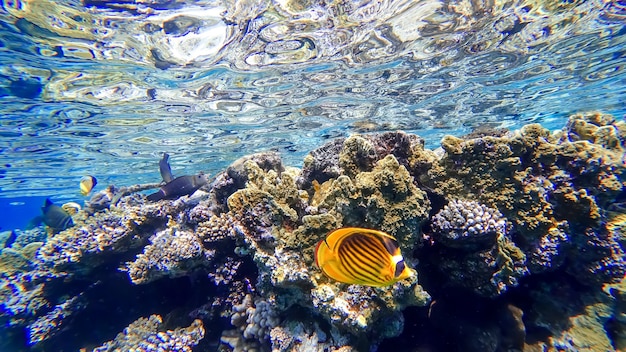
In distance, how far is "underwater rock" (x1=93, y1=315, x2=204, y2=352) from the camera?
4090 millimetres

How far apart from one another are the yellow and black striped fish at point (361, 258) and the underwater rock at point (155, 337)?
3584 millimetres

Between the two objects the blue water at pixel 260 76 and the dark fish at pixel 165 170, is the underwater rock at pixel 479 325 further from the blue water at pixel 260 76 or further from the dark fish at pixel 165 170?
the dark fish at pixel 165 170

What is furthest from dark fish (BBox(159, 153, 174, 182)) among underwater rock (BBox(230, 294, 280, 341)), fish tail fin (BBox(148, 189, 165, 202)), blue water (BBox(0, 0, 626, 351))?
underwater rock (BBox(230, 294, 280, 341))

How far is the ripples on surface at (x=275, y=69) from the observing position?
716 cm

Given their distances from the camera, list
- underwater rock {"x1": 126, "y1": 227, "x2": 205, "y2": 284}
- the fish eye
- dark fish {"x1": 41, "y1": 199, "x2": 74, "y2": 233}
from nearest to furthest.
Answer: the fish eye → underwater rock {"x1": 126, "y1": 227, "x2": 205, "y2": 284} → dark fish {"x1": 41, "y1": 199, "x2": 74, "y2": 233}

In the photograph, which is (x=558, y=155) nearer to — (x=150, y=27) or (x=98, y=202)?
(x=150, y=27)

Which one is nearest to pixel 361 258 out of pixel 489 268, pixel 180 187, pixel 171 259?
pixel 489 268

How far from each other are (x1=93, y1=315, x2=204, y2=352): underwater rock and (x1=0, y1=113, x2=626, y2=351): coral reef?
25 millimetres

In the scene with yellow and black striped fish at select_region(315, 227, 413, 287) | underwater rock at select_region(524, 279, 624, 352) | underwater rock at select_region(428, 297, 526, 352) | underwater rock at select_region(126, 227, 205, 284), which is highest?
yellow and black striped fish at select_region(315, 227, 413, 287)

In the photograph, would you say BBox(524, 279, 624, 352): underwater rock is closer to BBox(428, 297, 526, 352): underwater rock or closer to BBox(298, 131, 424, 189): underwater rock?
BBox(428, 297, 526, 352): underwater rock

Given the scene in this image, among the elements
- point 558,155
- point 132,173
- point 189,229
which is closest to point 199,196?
point 189,229

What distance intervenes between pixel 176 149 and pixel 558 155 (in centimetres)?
1775

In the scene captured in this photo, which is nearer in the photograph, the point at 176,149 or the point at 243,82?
the point at 243,82

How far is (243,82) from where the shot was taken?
10453mm
